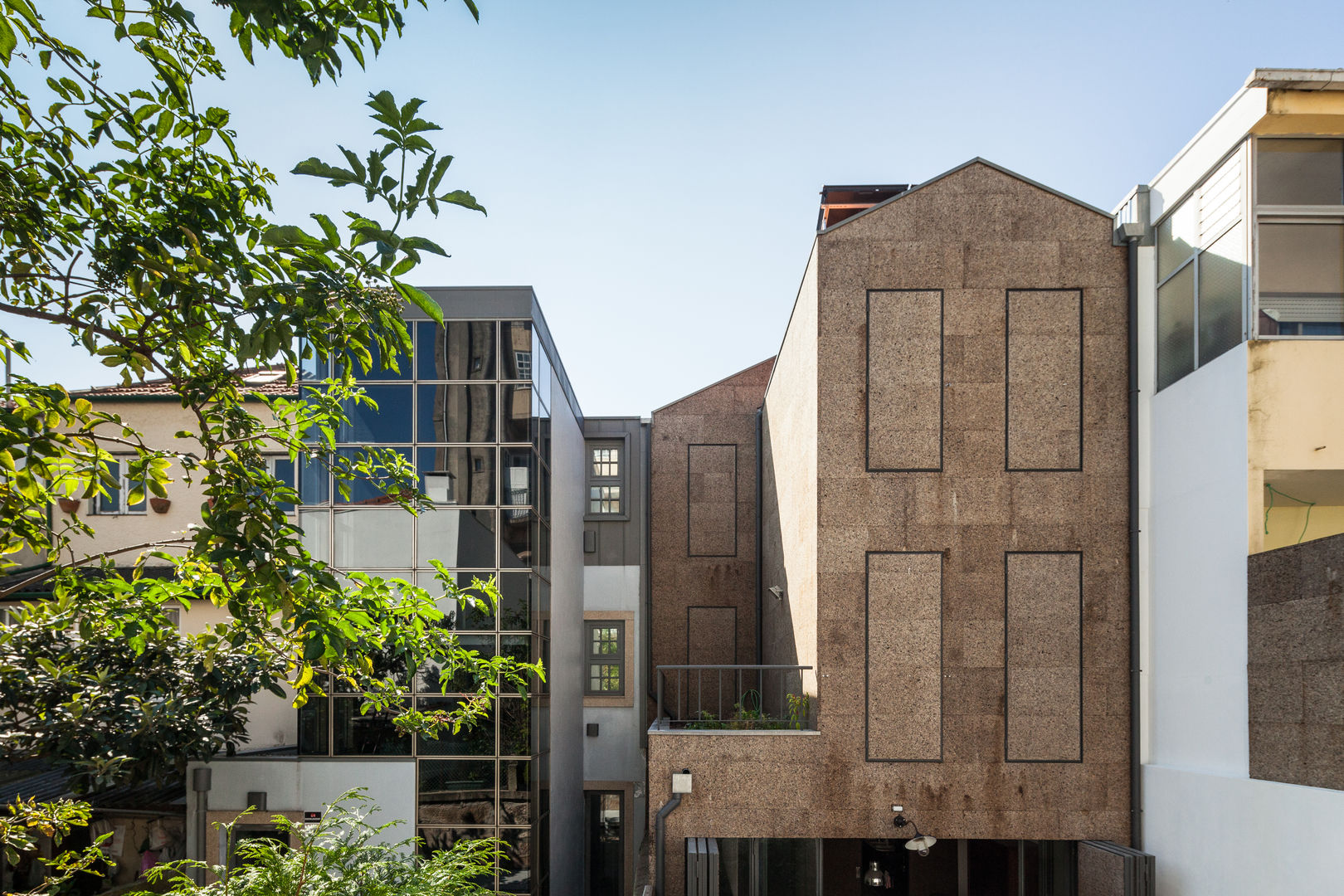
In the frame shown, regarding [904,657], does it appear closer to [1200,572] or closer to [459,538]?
[1200,572]

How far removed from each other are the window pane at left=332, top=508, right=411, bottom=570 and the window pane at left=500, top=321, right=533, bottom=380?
2.20m

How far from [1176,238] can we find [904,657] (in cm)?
530

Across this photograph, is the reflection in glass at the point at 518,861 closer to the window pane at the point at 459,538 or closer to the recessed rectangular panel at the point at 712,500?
the window pane at the point at 459,538

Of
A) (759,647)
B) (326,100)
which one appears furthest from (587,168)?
(759,647)

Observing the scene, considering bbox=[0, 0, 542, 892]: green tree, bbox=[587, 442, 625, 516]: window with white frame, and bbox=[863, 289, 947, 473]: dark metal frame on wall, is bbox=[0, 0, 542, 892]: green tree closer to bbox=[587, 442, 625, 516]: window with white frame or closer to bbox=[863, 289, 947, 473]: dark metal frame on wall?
bbox=[863, 289, 947, 473]: dark metal frame on wall

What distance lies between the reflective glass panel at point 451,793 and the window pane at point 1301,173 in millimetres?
10142

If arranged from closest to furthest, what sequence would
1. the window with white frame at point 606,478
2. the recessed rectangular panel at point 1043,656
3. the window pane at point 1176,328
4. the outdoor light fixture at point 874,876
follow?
the window pane at point 1176,328 < the recessed rectangular panel at point 1043,656 < the outdoor light fixture at point 874,876 < the window with white frame at point 606,478

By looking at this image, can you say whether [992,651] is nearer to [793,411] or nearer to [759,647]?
[793,411]

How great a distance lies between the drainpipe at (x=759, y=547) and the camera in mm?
16703

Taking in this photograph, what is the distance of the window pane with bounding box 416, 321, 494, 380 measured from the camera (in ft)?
38.4

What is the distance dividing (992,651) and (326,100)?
28.7ft

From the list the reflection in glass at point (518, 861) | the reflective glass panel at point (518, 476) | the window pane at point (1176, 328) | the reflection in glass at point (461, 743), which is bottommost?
the reflection in glass at point (518, 861)

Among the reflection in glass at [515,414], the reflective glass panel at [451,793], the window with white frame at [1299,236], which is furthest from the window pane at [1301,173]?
the reflective glass panel at [451,793]

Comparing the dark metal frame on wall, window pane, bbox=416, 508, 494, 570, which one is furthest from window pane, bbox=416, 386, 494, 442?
the dark metal frame on wall
